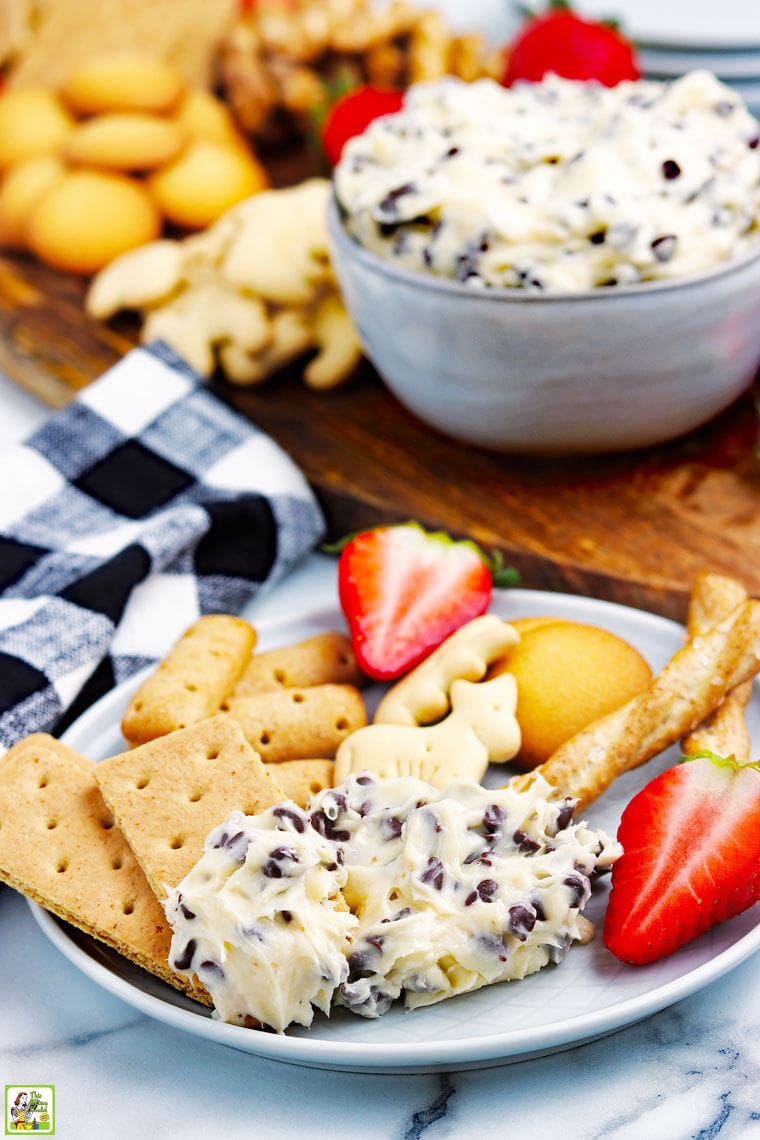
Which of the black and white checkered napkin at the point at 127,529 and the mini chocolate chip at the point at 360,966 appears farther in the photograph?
the black and white checkered napkin at the point at 127,529

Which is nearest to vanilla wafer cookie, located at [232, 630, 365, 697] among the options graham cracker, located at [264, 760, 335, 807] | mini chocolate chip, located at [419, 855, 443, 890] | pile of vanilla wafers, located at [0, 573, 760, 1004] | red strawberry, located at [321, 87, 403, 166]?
pile of vanilla wafers, located at [0, 573, 760, 1004]

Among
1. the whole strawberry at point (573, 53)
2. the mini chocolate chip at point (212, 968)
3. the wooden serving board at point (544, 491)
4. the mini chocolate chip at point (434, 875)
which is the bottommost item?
the wooden serving board at point (544, 491)

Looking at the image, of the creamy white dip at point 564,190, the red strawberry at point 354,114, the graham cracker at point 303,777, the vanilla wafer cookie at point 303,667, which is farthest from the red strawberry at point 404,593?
the red strawberry at point 354,114

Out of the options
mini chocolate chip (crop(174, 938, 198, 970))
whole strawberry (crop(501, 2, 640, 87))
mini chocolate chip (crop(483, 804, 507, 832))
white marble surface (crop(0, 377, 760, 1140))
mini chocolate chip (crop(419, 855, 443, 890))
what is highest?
whole strawberry (crop(501, 2, 640, 87))

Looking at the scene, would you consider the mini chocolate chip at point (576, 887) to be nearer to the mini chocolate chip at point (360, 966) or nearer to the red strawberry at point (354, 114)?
the mini chocolate chip at point (360, 966)

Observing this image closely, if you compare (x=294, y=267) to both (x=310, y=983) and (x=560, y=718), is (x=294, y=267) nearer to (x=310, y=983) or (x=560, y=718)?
(x=560, y=718)

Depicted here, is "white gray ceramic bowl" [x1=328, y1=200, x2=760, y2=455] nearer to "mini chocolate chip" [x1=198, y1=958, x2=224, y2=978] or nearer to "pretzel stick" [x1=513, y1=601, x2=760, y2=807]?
"pretzel stick" [x1=513, y1=601, x2=760, y2=807]
